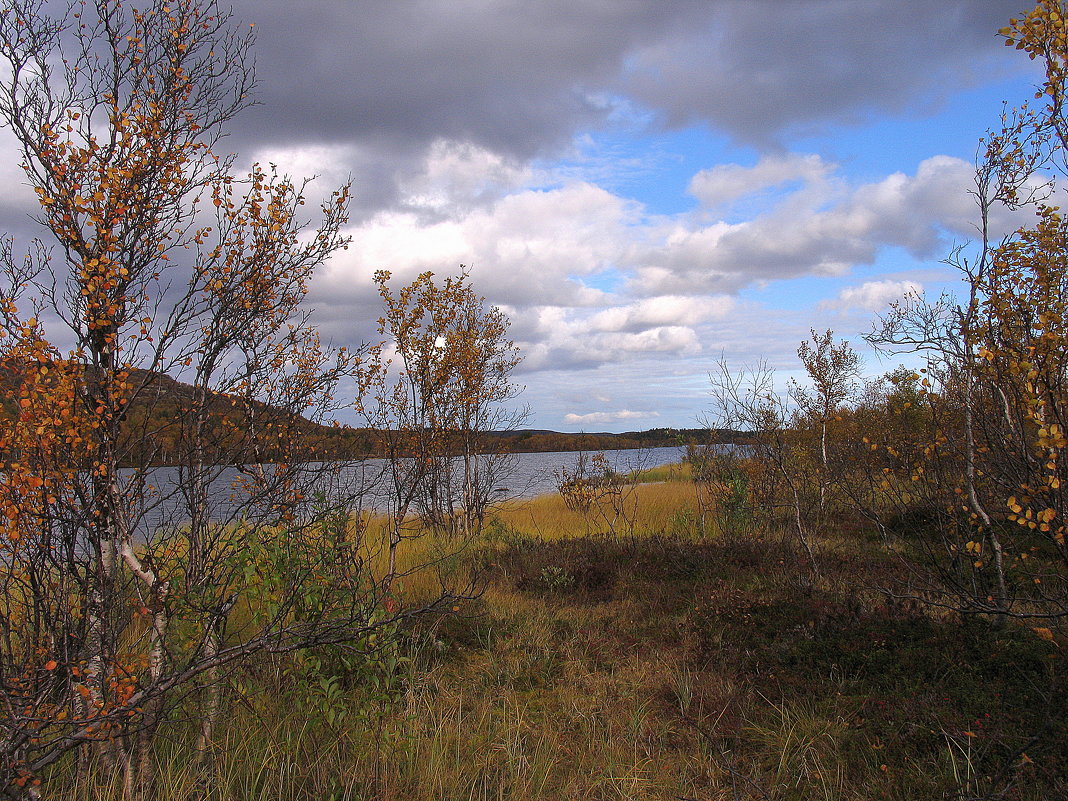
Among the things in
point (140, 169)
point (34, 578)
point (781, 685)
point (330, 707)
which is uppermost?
point (140, 169)

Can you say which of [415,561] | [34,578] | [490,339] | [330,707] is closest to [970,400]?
[330,707]

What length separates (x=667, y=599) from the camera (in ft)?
A: 23.6

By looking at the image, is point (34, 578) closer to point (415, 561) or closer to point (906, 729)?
point (906, 729)

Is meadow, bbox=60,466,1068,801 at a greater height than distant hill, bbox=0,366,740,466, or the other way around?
distant hill, bbox=0,366,740,466

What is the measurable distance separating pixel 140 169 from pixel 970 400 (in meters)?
5.96

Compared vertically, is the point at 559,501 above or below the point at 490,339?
below

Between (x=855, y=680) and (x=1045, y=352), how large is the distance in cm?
274

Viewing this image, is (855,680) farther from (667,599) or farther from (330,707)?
(330,707)

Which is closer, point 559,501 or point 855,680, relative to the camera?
point 855,680

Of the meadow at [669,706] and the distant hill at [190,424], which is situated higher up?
the distant hill at [190,424]

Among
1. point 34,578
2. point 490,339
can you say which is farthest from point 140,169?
point 490,339

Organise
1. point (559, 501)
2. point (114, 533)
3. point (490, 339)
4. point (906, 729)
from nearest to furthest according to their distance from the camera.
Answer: point (114, 533)
point (906, 729)
point (490, 339)
point (559, 501)

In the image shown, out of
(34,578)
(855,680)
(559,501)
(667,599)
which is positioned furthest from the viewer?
(559,501)

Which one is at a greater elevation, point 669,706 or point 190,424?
point 190,424
